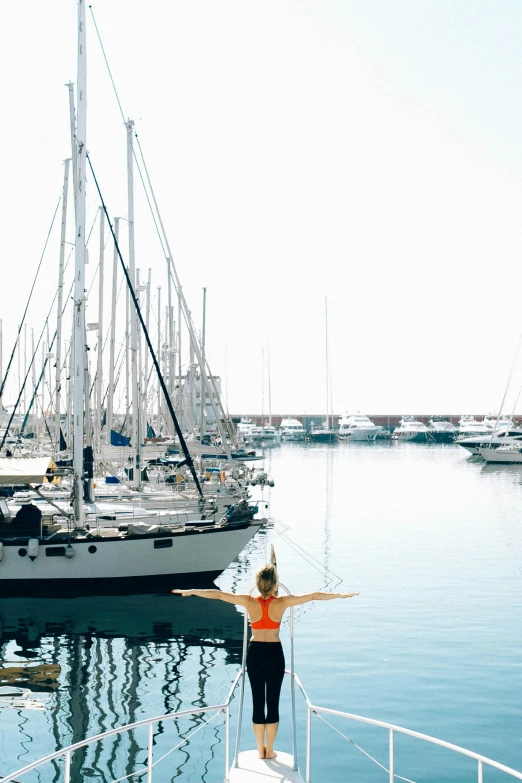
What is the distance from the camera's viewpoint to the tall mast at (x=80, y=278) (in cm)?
2269

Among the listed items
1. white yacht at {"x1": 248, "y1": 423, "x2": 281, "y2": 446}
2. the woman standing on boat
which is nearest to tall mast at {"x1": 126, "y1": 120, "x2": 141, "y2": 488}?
the woman standing on boat

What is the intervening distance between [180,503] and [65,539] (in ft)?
27.8

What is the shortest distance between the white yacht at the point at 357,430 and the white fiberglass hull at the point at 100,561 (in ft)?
431

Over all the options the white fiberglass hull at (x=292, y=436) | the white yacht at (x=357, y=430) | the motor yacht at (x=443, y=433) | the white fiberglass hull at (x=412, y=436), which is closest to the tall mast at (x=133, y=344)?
the white fiberglass hull at (x=292, y=436)

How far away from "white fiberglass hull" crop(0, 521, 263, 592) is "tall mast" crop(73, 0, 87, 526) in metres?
1.08

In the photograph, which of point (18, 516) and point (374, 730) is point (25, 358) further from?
point (374, 730)

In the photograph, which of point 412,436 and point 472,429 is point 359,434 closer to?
point 412,436

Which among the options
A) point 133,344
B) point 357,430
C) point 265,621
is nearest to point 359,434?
point 357,430

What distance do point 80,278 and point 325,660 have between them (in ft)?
41.6

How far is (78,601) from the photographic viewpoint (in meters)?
22.4

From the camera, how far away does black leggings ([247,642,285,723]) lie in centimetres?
773

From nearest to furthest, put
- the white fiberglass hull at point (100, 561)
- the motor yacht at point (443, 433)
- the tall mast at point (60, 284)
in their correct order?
the white fiberglass hull at point (100, 561) < the tall mast at point (60, 284) < the motor yacht at point (443, 433)

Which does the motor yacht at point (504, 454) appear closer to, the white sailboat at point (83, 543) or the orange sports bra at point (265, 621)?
the white sailboat at point (83, 543)

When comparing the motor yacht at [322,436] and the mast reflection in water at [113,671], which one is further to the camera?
the motor yacht at [322,436]
